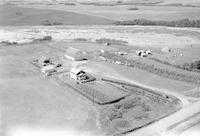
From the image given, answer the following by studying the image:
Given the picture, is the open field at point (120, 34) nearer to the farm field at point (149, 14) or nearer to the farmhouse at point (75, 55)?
the farmhouse at point (75, 55)

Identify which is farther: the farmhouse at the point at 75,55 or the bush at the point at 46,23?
the bush at the point at 46,23

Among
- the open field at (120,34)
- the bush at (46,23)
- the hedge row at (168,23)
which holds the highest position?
the hedge row at (168,23)

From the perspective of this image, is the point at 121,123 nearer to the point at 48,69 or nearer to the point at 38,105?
the point at 38,105

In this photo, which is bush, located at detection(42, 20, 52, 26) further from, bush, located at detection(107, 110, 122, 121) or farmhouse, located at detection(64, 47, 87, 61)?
bush, located at detection(107, 110, 122, 121)

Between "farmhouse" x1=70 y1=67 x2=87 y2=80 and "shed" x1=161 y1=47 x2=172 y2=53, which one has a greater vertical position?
"shed" x1=161 y1=47 x2=172 y2=53

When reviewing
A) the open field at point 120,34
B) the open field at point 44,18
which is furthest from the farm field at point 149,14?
the open field at point 120,34

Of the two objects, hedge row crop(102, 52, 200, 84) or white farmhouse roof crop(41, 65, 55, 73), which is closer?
hedge row crop(102, 52, 200, 84)

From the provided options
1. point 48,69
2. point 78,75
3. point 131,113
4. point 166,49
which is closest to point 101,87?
point 78,75

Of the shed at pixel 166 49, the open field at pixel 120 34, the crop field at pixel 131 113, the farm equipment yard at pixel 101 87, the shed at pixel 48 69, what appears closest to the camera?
the crop field at pixel 131 113

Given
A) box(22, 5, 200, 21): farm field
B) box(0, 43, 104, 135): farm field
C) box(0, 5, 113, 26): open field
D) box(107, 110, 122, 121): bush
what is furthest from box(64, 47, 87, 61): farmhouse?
box(22, 5, 200, 21): farm field

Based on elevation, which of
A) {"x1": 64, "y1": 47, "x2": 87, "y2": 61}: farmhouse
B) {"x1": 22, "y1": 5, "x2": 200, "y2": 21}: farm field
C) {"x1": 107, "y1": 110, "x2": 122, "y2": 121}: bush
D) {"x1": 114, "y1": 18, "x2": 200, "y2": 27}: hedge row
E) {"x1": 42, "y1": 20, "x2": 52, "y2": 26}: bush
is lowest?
{"x1": 107, "y1": 110, "x2": 122, "y2": 121}: bush
